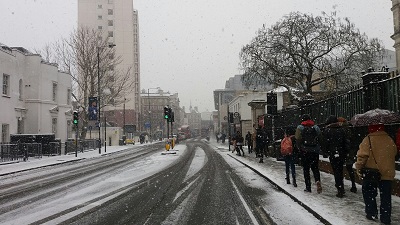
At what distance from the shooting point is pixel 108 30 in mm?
87625

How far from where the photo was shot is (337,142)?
8.14m

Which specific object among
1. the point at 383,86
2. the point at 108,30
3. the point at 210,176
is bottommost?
the point at 210,176

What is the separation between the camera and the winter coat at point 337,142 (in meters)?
8.15

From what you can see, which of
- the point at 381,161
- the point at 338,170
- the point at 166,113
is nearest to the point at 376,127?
the point at 381,161

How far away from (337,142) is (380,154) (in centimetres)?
247

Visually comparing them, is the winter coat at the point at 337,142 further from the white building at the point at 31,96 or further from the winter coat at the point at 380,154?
the white building at the point at 31,96

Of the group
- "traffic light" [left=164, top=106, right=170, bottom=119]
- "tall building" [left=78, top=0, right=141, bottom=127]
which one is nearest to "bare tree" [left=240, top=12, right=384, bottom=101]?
"traffic light" [left=164, top=106, right=170, bottom=119]

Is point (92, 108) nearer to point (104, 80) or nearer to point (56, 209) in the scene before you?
point (104, 80)

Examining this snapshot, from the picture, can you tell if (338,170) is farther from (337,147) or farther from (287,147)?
(287,147)

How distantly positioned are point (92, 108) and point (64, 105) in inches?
269

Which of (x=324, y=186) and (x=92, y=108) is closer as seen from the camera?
(x=324, y=186)

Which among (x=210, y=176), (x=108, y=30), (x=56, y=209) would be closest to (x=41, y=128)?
(x=210, y=176)

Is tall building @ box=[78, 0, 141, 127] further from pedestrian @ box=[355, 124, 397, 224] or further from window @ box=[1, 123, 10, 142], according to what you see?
pedestrian @ box=[355, 124, 397, 224]

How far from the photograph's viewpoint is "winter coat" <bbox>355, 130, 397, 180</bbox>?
18.5 ft
